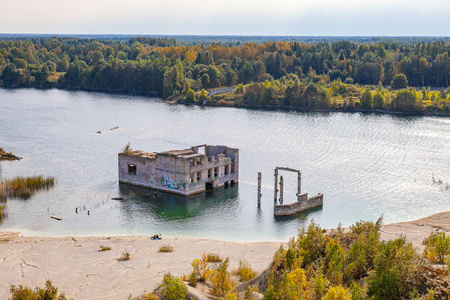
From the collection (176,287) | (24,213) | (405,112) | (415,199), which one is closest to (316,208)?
(415,199)

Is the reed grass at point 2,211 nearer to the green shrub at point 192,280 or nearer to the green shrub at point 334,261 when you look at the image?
the green shrub at point 192,280

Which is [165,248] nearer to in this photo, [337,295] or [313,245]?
[313,245]

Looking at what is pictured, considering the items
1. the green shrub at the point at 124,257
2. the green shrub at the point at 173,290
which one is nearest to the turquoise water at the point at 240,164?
the green shrub at the point at 124,257

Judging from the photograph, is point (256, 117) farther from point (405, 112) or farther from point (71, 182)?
point (71, 182)

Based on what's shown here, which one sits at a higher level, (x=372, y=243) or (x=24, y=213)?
(x=372, y=243)

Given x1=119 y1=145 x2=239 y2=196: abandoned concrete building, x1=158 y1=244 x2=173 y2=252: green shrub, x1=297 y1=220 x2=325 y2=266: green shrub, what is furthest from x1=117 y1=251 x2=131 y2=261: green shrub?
x1=119 y1=145 x2=239 y2=196: abandoned concrete building

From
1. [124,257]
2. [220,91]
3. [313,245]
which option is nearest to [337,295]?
[313,245]
